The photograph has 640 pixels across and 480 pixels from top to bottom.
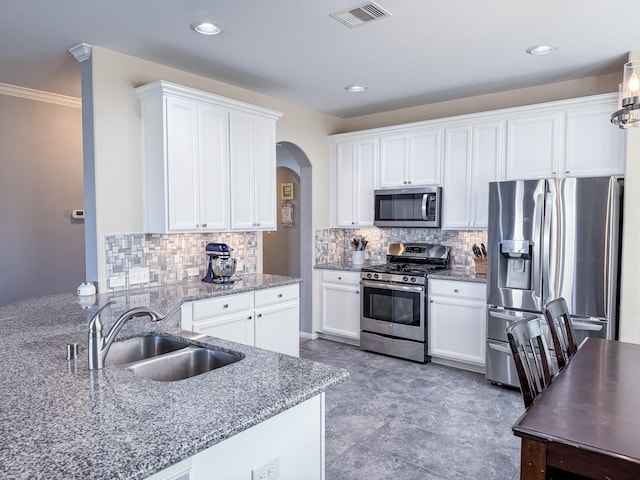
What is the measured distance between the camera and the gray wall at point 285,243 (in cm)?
654

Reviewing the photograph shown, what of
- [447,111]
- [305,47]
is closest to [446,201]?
[447,111]

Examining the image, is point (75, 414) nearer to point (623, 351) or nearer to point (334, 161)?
point (623, 351)

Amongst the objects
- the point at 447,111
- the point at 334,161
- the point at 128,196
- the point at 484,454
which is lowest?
the point at 484,454

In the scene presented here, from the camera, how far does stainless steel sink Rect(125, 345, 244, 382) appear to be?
5.69 feet

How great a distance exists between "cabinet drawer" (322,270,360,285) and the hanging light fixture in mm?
3149

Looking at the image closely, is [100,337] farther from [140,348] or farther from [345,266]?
[345,266]

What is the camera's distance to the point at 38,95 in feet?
13.7

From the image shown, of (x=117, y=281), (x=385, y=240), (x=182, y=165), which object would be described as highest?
(x=182, y=165)

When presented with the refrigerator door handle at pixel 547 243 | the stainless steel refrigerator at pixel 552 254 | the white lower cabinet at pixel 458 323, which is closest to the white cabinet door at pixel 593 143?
the stainless steel refrigerator at pixel 552 254

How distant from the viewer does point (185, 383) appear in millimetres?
1405

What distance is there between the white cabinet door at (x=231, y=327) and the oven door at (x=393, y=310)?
1493 mm

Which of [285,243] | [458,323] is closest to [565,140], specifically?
[458,323]

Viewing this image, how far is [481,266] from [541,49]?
1.93 m

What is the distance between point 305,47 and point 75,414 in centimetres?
273
